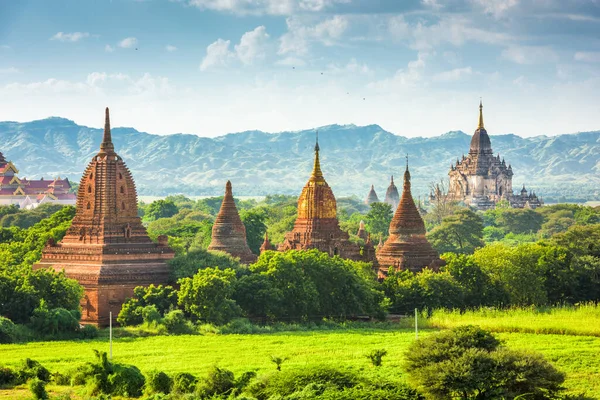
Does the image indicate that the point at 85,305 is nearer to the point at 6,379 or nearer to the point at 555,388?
the point at 6,379

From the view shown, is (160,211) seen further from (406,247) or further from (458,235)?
(406,247)

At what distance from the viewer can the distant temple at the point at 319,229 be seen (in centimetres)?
7181

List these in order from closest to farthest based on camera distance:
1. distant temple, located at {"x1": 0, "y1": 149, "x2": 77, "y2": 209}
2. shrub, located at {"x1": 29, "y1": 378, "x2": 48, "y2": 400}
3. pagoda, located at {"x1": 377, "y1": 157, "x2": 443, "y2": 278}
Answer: shrub, located at {"x1": 29, "y1": 378, "x2": 48, "y2": 400}, pagoda, located at {"x1": 377, "y1": 157, "x2": 443, "y2": 278}, distant temple, located at {"x1": 0, "y1": 149, "x2": 77, "y2": 209}

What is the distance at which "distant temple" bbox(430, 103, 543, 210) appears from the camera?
180 metres

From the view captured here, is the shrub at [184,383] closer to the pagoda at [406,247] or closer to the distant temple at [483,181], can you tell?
the pagoda at [406,247]

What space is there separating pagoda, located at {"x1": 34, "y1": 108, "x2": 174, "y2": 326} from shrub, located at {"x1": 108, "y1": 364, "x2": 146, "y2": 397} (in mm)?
17020

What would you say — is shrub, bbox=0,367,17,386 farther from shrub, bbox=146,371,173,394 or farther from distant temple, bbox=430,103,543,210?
distant temple, bbox=430,103,543,210

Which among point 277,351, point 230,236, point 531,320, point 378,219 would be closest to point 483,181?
point 378,219

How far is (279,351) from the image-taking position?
1984 inches

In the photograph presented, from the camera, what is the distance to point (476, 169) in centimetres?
Result: 18038

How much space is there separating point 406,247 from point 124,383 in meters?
31.8

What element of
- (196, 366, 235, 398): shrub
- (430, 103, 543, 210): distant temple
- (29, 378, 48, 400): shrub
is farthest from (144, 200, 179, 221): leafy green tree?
(196, 366, 235, 398): shrub

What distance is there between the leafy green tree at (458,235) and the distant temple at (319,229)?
132 ft

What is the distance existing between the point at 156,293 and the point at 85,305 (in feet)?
11.4
